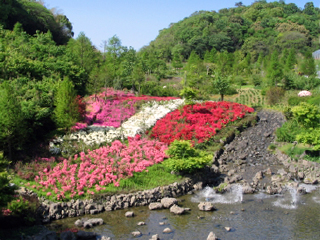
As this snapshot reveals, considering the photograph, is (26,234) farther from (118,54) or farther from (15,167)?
(118,54)

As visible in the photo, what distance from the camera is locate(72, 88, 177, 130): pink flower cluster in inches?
1246

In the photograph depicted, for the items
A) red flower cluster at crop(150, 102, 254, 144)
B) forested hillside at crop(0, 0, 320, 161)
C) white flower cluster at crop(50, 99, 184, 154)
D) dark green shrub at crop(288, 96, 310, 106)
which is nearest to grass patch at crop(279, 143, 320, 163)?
red flower cluster at crop(150, 102, 254, 144)

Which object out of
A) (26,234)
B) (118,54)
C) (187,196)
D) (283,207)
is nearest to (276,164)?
(283,207)

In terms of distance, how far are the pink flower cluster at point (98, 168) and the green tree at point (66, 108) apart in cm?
368

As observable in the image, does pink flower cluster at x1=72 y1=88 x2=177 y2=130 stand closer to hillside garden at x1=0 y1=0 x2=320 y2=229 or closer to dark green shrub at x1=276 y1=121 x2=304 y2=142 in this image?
hillside garden at x1=0 y1=0 x2=320 y2=229

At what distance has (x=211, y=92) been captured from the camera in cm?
5169

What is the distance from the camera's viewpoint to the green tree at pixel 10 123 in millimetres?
20453

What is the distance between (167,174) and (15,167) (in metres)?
9.99

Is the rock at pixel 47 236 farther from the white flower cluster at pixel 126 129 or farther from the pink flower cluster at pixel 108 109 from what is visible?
the pink flower cluster at pixel 108 109

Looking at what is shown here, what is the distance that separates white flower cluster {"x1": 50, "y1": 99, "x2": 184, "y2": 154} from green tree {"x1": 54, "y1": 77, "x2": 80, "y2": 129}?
1223 millimetres

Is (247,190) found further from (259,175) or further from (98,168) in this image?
(98,168)

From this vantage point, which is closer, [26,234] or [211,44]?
[26,234]

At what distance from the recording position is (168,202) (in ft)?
62.7

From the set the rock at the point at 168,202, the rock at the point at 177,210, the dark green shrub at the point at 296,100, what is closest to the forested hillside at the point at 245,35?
the dark green shrub at the point at 296,100
